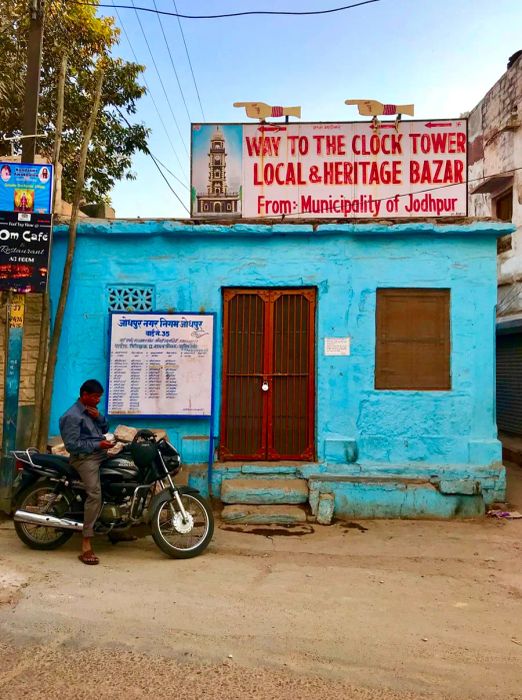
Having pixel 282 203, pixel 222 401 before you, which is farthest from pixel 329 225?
pixel 222 401

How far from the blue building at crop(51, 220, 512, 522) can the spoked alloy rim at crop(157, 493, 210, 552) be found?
1453 mm

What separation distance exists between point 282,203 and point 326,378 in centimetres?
224

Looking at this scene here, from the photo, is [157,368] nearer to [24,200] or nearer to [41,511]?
[41,511]

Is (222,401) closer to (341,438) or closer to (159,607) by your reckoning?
(341,438)

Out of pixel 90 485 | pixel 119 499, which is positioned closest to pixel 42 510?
pixel 90 485

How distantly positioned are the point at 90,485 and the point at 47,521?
1.66 feet

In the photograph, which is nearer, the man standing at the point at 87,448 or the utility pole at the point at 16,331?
the man standing at the point at 87,448

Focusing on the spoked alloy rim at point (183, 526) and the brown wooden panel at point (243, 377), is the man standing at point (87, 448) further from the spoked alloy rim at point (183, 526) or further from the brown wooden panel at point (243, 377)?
the brown wooden panel at point (243, 377)

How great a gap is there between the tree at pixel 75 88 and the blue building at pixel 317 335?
5.54m

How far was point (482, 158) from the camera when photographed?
12.8 meters

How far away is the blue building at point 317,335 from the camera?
6.50 m

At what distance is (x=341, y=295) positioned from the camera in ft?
21.7

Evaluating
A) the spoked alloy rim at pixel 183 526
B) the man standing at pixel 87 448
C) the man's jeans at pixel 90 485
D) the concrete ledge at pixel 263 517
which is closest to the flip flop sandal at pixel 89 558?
the man standing at pixel 87 448

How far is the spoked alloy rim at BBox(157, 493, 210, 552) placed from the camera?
16.0 feet
